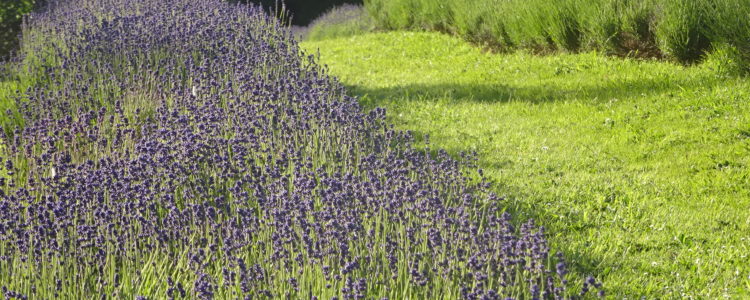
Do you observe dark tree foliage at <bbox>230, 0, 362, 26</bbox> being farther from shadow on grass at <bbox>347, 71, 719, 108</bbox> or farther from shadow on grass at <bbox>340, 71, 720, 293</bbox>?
shadow on grass at <bbox>347, 71, 719, 108</bbox>

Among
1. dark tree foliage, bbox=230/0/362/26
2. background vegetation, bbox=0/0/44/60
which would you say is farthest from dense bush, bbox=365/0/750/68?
dark tree foliage, bbox=230/0/362/26

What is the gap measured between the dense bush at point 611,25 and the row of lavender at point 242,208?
11.4 ft

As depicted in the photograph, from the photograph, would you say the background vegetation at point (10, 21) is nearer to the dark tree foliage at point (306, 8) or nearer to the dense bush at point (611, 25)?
the dense bush at point (611, 25)

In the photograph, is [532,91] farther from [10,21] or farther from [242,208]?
[10,21]

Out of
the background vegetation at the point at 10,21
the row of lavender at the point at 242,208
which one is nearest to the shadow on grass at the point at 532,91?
the row of lavender at the point at 242,208

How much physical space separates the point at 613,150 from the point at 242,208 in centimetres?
349

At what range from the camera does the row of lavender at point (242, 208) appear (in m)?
3.40

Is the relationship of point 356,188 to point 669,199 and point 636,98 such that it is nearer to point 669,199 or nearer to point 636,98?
point 669,199

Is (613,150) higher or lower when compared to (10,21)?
lower

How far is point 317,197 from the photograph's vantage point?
174 inches

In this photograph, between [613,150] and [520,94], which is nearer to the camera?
[613,150]

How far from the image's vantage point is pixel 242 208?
12.8 feet

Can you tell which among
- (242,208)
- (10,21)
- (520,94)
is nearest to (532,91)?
(520,94)

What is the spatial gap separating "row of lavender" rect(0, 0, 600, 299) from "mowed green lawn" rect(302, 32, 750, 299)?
1.70 ft
